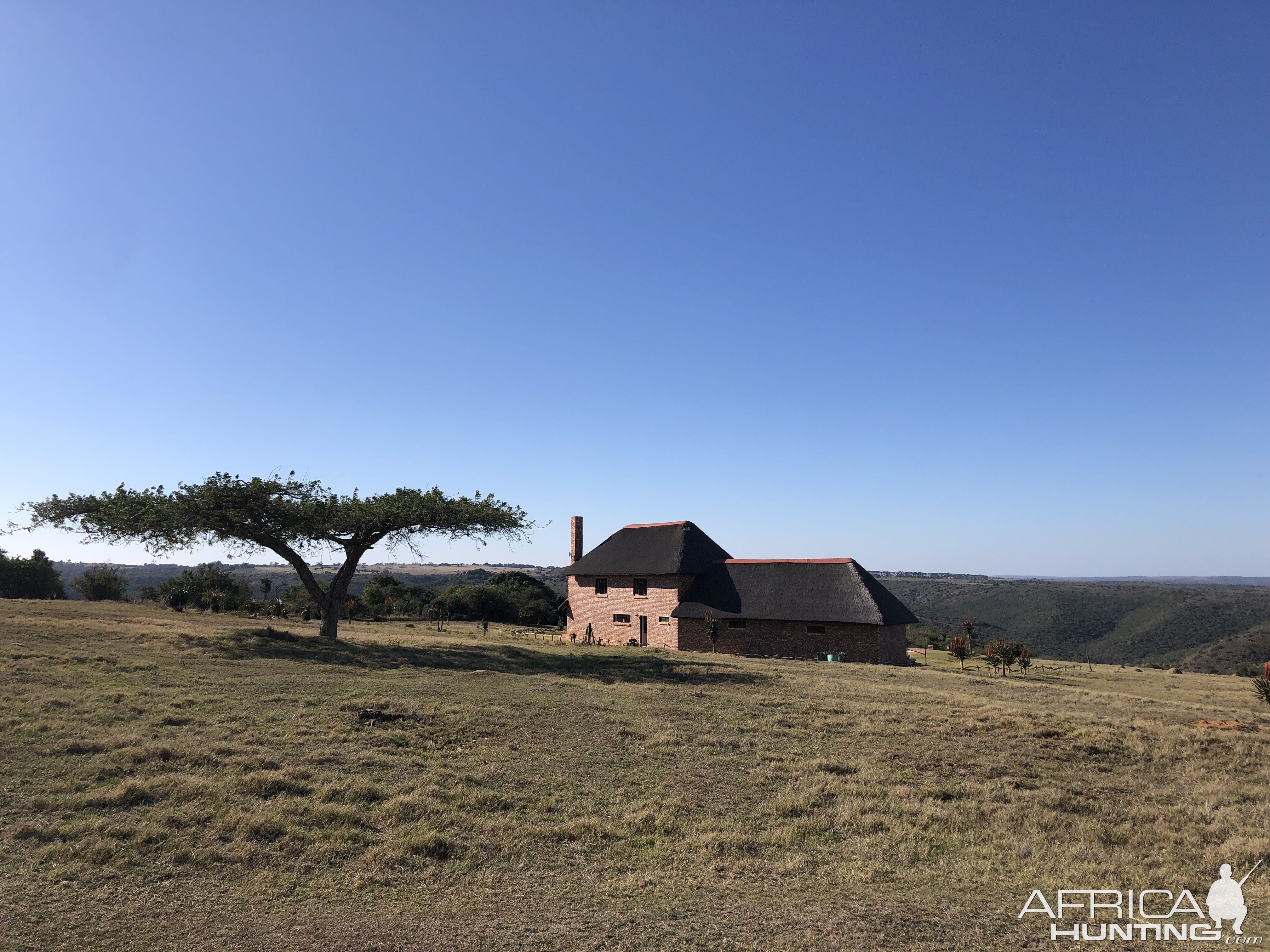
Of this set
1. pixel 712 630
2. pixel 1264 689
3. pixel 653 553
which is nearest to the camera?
pixel 1264 689

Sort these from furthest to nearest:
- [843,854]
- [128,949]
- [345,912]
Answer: [843,854] → [345,912] → [128,949]

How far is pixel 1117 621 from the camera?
397ft

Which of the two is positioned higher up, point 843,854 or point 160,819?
point 160,819

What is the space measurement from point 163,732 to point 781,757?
38.2ft

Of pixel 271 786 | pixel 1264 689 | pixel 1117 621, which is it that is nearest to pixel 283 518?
pixel 271 786

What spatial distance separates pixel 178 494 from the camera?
2673 centimetres

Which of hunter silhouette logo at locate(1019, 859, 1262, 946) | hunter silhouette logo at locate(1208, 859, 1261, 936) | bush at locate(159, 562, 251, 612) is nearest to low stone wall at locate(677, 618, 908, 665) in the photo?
hunter silhouette logo at locate(1208, 859, 1261, 936)

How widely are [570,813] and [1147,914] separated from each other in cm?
693

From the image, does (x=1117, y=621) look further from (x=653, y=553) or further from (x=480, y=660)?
(x=480, y=660)

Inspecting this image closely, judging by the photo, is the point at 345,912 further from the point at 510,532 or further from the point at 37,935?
the point at 510,532

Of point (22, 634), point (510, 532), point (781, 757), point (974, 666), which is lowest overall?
point (974, 666)

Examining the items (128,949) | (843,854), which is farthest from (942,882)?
(128,949)

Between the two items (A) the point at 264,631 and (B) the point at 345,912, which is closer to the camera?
(B) the point at 345,912

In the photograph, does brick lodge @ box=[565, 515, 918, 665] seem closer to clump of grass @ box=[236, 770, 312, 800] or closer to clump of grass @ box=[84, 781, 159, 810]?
clump of grass @ box=[236, 770, 312, 800]
